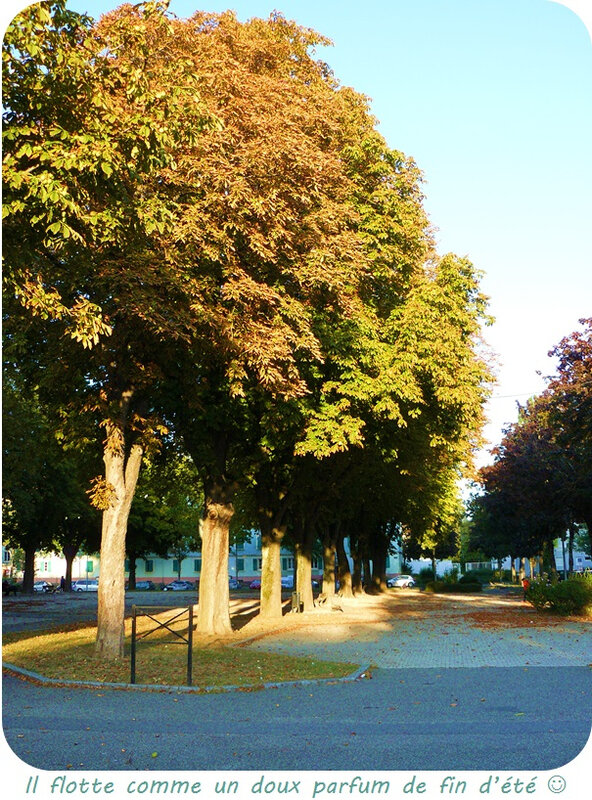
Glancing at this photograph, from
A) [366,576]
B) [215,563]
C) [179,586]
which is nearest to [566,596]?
[215,563]

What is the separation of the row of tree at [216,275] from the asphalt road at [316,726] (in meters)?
4.91

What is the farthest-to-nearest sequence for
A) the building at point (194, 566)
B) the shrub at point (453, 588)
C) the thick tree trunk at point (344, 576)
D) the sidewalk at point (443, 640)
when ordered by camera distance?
1. the building at point (194, 566)
2. the shrub at point (453, 588)
3. the thick tree trunk at point (344, 576)
4. the sidewalk at point (443, 640)

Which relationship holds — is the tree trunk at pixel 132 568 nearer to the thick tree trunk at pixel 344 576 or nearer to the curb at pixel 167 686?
the thick tree trunk at pixel 344 576

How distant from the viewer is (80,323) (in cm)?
1234

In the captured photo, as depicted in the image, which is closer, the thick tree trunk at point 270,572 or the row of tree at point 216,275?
the row of tree at point 216,275

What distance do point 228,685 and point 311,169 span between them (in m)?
10.2

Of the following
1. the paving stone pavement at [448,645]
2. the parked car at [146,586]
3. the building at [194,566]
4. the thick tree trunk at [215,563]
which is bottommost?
the parked car at [146,586]

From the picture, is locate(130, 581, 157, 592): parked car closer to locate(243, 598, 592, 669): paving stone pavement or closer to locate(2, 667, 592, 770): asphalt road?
locate(243, 598, 592, 669): paving stone pavement

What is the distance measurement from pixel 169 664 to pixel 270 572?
13.1 m

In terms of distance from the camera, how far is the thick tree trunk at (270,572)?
2886cm

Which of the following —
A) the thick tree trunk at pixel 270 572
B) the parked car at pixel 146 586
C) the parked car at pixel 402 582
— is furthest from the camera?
the parked car at pixel 402 582

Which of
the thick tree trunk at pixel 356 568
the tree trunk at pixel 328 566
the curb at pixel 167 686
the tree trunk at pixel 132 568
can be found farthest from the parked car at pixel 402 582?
the curb at pixel 167 686

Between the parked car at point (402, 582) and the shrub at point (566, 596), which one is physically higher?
the shrub at point (566, 596)

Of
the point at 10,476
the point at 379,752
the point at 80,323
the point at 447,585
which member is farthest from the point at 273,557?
the point at 447,585
